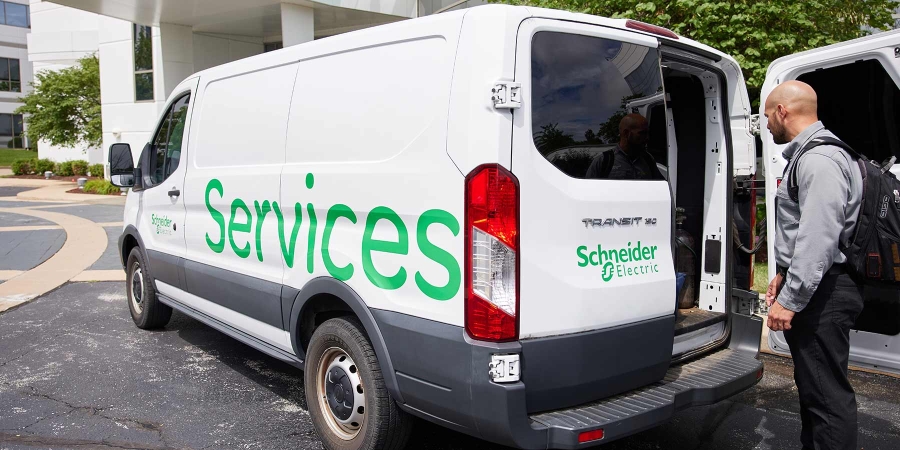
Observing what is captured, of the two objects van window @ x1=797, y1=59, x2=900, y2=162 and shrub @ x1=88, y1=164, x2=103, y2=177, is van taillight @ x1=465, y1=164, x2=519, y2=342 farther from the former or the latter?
shrub @ x1=88, y1=164, x2=103, y2=177

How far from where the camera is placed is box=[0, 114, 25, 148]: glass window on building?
54.3 meters

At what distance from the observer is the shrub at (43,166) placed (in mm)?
31344

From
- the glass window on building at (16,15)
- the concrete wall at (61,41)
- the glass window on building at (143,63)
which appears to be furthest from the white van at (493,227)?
the glass window on building at (16,15)

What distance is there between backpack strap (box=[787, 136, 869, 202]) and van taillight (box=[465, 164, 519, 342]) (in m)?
1.35

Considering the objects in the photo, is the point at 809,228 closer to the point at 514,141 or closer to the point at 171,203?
the point at 514,141

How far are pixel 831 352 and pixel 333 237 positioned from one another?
2.41 meters

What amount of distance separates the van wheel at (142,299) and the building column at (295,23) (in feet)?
33.5

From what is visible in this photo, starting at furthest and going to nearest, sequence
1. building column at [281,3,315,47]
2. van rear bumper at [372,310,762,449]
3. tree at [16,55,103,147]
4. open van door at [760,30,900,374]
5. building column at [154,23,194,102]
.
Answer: tree at [16,55,103,147]
building column at [154,23,194,102]
building column at [281,3,315,47]
open van door at [760,30,900,374]
van rear bumper at [372,310,762,449]

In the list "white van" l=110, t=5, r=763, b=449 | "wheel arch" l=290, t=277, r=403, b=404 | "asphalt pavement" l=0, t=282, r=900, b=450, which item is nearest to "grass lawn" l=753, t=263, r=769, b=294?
"asphalt pavement" l=0, t=282, r=900, b=450

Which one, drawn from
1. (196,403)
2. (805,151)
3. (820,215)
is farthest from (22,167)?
(820,215)

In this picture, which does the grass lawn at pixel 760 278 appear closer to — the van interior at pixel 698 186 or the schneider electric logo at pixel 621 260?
the van interior at pixel 698 186

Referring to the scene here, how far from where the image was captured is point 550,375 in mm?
2914

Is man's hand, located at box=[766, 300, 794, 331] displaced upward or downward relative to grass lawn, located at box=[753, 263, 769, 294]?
upward

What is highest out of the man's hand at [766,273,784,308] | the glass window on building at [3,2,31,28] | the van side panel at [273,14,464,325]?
the glass window on building at [3,2,31,28]
